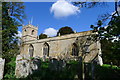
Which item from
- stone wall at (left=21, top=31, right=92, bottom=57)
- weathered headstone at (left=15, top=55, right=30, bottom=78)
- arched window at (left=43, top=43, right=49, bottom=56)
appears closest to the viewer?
weathered headstone at (left=15, top=55, right=30, bottom=78)

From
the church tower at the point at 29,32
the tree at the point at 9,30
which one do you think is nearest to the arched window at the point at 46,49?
the church tower at the point at 29,32

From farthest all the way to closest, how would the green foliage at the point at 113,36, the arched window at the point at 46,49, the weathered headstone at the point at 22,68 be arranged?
the arched window at the point at 46,49 < the weathered headstone at the point at 22,68 < the green foliage at the point at 113,36

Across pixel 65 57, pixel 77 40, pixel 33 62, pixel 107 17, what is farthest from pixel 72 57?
pixel 107 17

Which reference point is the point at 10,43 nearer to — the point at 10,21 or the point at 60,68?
the point at 10,21

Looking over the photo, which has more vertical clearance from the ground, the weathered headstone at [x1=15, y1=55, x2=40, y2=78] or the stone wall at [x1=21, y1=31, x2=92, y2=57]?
the stone wall at [x1=21, y1=31, x2=92, y2=57]

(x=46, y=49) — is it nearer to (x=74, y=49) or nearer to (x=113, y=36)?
(x=74, y=49)

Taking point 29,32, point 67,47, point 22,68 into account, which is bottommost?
point 22,68

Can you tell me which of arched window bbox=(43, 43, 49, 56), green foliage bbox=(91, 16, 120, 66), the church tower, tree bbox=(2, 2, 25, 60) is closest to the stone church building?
arched window bbox=(43, 43, 49, 56)

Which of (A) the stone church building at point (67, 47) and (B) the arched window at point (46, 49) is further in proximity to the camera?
(B) the arched window at point (46, 49)

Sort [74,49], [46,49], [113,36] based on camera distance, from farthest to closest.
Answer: [46,49], [74,49], [113,36]

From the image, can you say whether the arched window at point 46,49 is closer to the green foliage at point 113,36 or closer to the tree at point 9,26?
the tree at point 9,26

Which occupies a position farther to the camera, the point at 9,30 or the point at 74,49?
the point at 74,49

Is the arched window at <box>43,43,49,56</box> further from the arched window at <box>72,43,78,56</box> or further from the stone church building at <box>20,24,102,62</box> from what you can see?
the arched window at <box>72,43,78,56</box>

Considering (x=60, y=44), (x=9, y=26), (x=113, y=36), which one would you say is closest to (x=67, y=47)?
(x=60, y=44)
